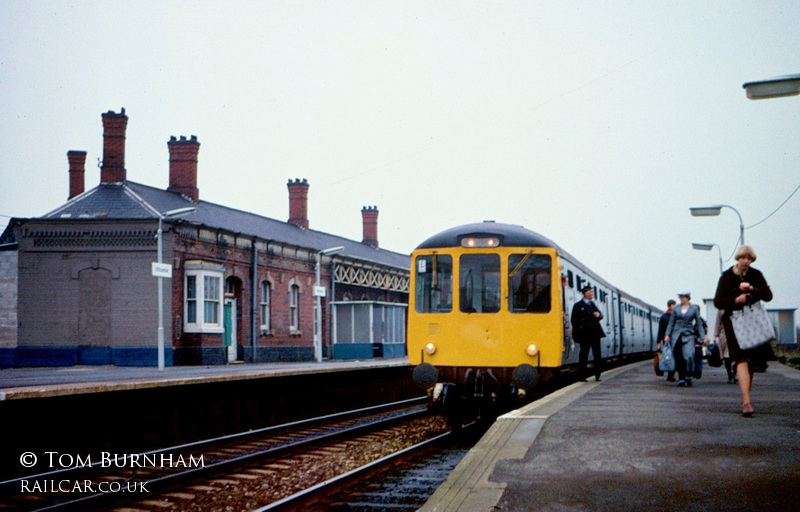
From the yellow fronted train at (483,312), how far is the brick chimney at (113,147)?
22961mm

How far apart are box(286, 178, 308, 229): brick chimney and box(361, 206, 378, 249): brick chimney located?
8.82m

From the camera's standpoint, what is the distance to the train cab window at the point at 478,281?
39.5 ft

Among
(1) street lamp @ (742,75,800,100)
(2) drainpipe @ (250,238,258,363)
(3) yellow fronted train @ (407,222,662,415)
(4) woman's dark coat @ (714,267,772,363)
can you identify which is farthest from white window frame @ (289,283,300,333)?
(4) woman's dark coat @ (714,267,772,363)

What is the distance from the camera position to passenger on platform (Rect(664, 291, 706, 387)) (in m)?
13.9

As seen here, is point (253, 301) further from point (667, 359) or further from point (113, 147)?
point (667, 359)

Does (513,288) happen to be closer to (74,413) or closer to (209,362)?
(74,413)

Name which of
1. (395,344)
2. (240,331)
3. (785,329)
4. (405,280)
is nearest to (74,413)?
(240,331)

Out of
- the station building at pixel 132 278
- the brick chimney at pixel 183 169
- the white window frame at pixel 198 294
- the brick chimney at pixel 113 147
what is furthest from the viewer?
the brick chimney at pixel 183 169

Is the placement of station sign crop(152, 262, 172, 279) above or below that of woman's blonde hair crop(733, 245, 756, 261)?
above

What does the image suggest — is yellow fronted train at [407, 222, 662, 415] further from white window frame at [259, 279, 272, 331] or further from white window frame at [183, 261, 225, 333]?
white window frame at [259, 279, 272, 331]

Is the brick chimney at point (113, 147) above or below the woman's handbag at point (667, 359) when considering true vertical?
above

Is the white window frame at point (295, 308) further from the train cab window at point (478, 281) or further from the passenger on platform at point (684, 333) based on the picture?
the train cab window at point (478, 281)

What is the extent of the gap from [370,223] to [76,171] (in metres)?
22.5

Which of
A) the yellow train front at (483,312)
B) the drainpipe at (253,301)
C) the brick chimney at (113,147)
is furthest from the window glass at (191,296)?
the yellow train front at (483,312)
